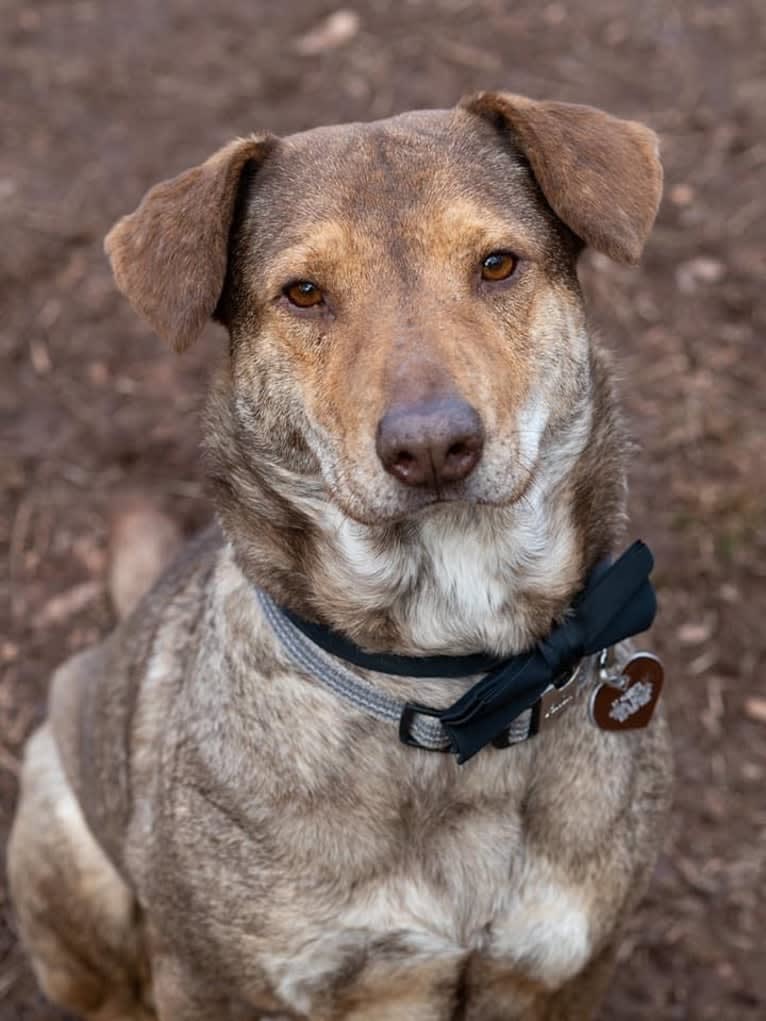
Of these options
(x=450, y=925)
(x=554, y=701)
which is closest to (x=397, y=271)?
(x=554, y=701)

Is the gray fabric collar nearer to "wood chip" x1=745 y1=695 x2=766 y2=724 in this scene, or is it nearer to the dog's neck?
the dog's neck

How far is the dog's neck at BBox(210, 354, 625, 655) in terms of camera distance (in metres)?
3.31

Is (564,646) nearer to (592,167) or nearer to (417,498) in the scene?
(417,498)

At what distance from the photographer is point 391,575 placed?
10.9 feet

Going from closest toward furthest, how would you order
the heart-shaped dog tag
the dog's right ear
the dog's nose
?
the dog's nose < the dog's right ear < the heart-shaped dog tag

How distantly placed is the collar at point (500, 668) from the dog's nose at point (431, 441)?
0.52m

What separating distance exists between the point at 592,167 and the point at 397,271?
49 centimetres

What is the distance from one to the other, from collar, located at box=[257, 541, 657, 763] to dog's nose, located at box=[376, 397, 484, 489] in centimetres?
52

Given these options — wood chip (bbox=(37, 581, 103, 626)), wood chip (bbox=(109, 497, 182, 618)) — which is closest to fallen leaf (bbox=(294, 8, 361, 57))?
wood chip (bbox=(37, 581, 103, 626))

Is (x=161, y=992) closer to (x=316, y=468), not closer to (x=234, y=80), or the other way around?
(x=316, y=468)

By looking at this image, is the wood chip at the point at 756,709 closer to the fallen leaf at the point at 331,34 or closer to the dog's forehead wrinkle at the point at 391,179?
the dog's forehead wrinkle at the point at 391,179

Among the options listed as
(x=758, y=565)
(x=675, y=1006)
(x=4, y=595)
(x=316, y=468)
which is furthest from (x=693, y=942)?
(x=4, y=595)

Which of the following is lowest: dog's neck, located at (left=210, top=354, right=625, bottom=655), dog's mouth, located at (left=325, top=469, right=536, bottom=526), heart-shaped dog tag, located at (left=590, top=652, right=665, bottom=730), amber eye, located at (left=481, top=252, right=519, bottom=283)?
heart-shaped dog tag, located at (left=590, top=652, right=665, bottom=730)

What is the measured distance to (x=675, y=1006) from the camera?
4.63 meters
